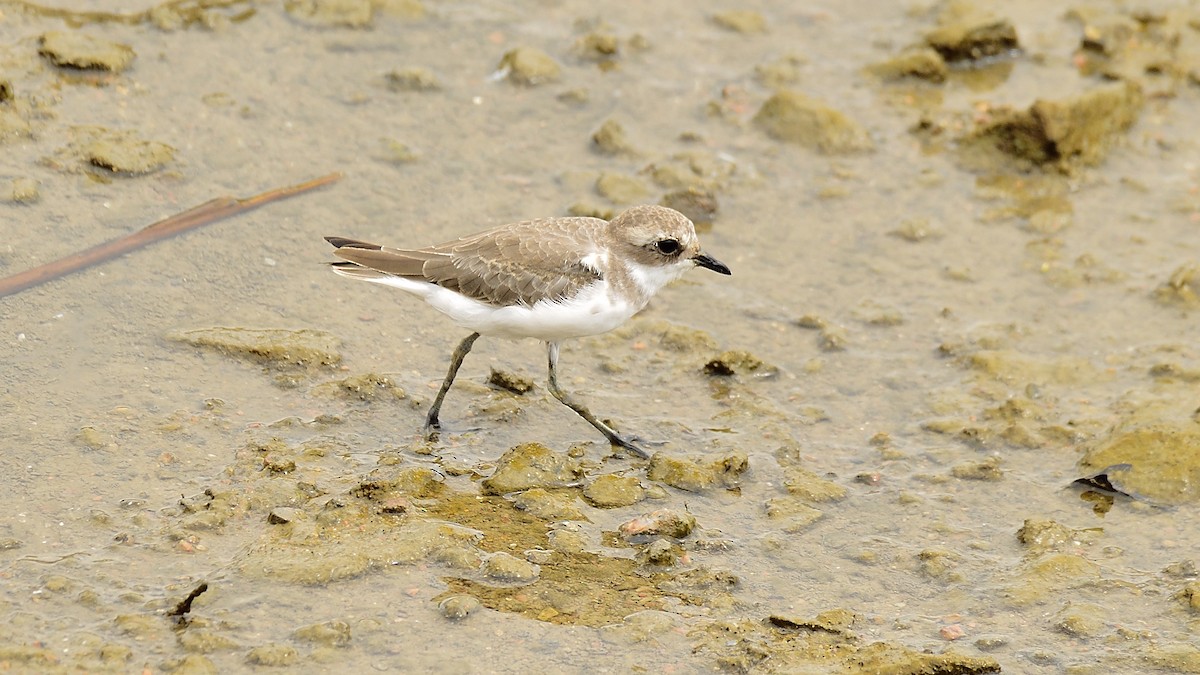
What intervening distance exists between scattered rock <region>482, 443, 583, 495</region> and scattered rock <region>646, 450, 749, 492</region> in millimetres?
409

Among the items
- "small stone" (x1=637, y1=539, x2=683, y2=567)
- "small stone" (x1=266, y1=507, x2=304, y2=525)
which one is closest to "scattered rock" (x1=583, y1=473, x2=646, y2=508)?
"small stone" (x1=637, y1=539, x2=683, y2=567)

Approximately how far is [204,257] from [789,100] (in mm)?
4470

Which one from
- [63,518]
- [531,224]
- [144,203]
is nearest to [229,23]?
[144,203]

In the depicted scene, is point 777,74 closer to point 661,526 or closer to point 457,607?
point 661,526

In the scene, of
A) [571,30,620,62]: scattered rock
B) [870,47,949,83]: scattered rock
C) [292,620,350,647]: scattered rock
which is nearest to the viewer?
[292,620,350,647]: scattered rock

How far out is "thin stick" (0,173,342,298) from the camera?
7.48 m

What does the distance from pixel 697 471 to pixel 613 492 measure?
476 millimetres

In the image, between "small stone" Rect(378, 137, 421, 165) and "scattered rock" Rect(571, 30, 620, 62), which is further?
"scattered rock" Rect(571, 30, 620, 62)

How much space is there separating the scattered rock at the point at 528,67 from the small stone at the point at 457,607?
5386 millimetres

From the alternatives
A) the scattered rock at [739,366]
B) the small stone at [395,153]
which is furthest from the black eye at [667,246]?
the small stone at [395,153]

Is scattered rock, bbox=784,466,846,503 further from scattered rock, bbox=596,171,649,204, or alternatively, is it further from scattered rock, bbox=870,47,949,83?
scattered rock, bbox=870,47,949,83

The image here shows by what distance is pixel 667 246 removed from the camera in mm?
7219

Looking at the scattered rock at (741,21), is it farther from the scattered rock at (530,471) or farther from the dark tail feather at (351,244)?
the scattered rock at (530,471)

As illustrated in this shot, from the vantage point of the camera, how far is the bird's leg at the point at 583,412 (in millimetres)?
7234
